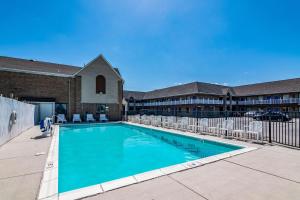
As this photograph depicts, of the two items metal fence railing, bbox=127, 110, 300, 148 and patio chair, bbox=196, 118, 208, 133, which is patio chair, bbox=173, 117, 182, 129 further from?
patio chair, bbox=196, 118, 208, 133

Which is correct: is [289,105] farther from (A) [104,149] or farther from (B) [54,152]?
(B) [54,152]

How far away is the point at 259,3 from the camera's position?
1006cm

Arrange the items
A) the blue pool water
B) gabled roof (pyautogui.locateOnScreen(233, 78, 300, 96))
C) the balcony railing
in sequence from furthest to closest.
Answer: gabled roof (pyautogui.locateOnScreen(233, 78, 300, 96)) < the balcony railing < the blue pool water

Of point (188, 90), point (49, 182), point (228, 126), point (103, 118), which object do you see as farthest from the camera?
point (188, 90)

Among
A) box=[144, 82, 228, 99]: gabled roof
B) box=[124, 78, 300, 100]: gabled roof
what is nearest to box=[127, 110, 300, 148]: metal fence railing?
box=[144, 82, 228, 99]: gabled roof

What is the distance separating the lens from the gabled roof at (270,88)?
35156 millimetres

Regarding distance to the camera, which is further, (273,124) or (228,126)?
(228,126)

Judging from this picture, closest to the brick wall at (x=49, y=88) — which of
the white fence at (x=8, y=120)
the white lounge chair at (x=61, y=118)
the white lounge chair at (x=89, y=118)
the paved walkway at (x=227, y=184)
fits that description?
the white lounge chair at (x=89, y=118)

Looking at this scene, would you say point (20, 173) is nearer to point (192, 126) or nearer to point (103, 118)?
point (192, 126)

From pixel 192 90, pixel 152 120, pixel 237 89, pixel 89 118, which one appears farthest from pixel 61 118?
pixel 237 89

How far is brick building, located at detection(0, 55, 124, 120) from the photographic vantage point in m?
18.3

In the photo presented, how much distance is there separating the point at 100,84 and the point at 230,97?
35.1m

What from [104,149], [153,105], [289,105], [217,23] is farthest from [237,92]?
[104,149]

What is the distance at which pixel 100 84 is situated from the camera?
75.4ft
